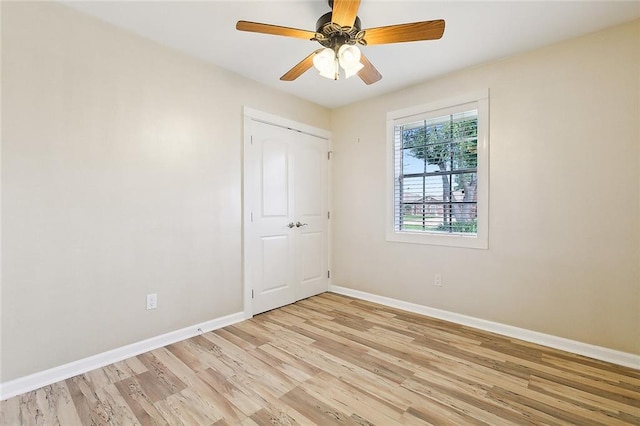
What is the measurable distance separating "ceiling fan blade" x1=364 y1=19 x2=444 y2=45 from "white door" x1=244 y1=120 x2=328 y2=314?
1.71m

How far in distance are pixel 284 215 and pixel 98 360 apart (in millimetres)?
2123

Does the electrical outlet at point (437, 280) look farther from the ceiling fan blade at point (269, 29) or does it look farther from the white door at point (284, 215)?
the ceiling fan blade at point (269, 29)

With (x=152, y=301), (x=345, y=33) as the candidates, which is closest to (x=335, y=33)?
(x=345, y=33)

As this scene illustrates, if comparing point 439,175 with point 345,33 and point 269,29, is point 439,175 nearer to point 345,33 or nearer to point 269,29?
point 345,33

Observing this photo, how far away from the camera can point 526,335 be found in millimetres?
2639

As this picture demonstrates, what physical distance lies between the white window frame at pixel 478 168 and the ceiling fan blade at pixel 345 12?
1.72 metres

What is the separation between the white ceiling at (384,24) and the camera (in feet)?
6.73

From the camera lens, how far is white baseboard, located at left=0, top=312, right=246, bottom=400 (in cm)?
189

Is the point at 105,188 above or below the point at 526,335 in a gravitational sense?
above

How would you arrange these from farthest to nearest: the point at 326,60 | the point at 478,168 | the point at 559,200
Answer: the point at 478,168 < the point at 559,200 < the point at 326,60

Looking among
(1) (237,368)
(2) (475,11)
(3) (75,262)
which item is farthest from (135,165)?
(2) (475,11)

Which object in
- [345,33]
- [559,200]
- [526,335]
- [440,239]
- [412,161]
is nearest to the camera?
[345,33]

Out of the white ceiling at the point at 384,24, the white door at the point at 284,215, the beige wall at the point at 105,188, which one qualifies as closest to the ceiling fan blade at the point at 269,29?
the white ceiling at the point at 384,24

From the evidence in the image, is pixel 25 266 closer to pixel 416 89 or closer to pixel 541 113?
pixel 416 89
